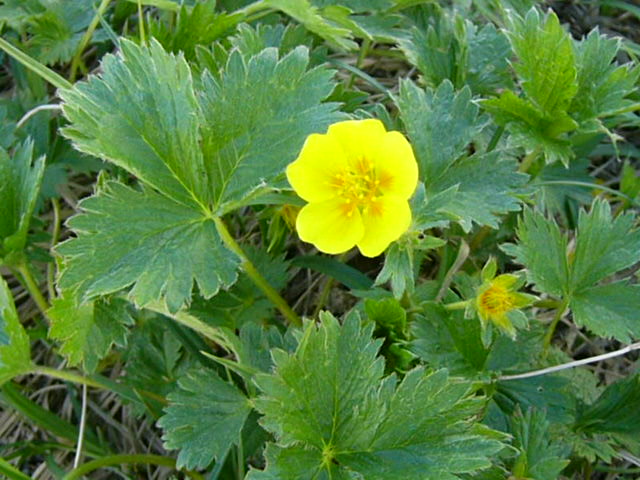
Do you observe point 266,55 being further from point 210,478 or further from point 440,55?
point 210,478

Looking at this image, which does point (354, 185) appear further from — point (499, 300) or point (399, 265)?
point (499, 300)

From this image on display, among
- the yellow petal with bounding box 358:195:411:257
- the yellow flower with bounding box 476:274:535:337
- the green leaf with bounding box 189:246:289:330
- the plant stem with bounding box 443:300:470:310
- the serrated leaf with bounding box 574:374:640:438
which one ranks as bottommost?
the serrated leaf with bounding box 574:374:640:438

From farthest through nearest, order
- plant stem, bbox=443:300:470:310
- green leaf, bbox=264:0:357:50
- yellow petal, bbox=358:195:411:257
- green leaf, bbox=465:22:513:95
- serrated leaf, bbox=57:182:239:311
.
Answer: green leaf, bbox=465:22:513:95 < green leaf, bbox=264:0:357:50 < plant stem, bbox=443:300:470:310 < serrated leaf, bbox=57:182:239:311 < yellow petal, bbox=358:195:411:257

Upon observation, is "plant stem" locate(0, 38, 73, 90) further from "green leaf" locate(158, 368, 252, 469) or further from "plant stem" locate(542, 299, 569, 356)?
"plant stem" locate(542, 299, 569, 356)

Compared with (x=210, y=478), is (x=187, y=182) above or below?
above

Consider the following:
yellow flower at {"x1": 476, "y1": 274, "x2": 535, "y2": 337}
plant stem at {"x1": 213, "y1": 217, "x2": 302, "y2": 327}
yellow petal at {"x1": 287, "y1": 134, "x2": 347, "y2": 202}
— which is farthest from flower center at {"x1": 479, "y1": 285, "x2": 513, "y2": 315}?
plant stem at {"x1": 213, "y1": 217, "x2": 302, "y2": 327}

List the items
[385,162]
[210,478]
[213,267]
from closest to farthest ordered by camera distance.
→ [385,162]
[213,267]
[210,478]

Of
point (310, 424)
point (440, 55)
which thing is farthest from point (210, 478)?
point (440, 55)

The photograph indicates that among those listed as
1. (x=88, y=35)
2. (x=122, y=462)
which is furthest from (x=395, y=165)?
(x=88, y=35)
